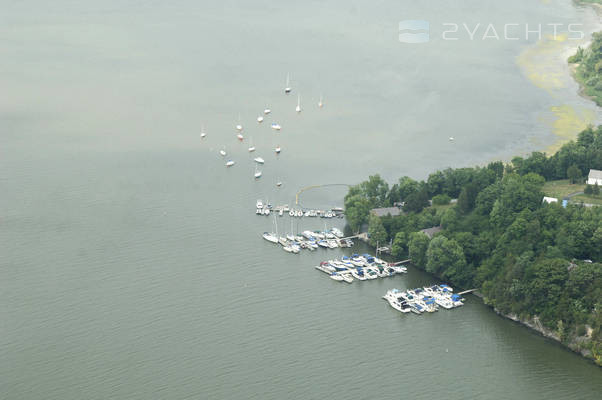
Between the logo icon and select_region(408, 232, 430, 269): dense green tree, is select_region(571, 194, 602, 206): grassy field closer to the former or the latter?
select_region(408, 232, 430, 269): dense green tree

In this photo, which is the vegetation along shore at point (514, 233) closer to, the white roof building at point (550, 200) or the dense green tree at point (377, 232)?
the dense green tree at point (377, 232)

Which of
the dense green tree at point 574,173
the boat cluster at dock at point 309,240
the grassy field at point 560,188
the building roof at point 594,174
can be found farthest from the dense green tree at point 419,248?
the building roof at point 594,174

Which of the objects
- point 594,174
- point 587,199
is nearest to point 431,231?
point 587,199

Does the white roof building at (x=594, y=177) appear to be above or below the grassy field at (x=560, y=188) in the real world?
above

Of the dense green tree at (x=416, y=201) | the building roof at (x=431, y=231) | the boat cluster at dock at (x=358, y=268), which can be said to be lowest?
the boat cluster at dock at (x=358, y=268)

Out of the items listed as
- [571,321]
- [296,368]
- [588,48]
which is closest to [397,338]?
[296,368]

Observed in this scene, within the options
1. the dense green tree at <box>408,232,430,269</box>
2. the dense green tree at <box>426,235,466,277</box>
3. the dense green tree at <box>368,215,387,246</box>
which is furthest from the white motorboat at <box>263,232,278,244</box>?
the dense green tree at <box>426,235,466,277</box>

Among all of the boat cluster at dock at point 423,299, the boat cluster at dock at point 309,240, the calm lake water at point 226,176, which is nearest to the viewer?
the calm lake water at point 226,176
